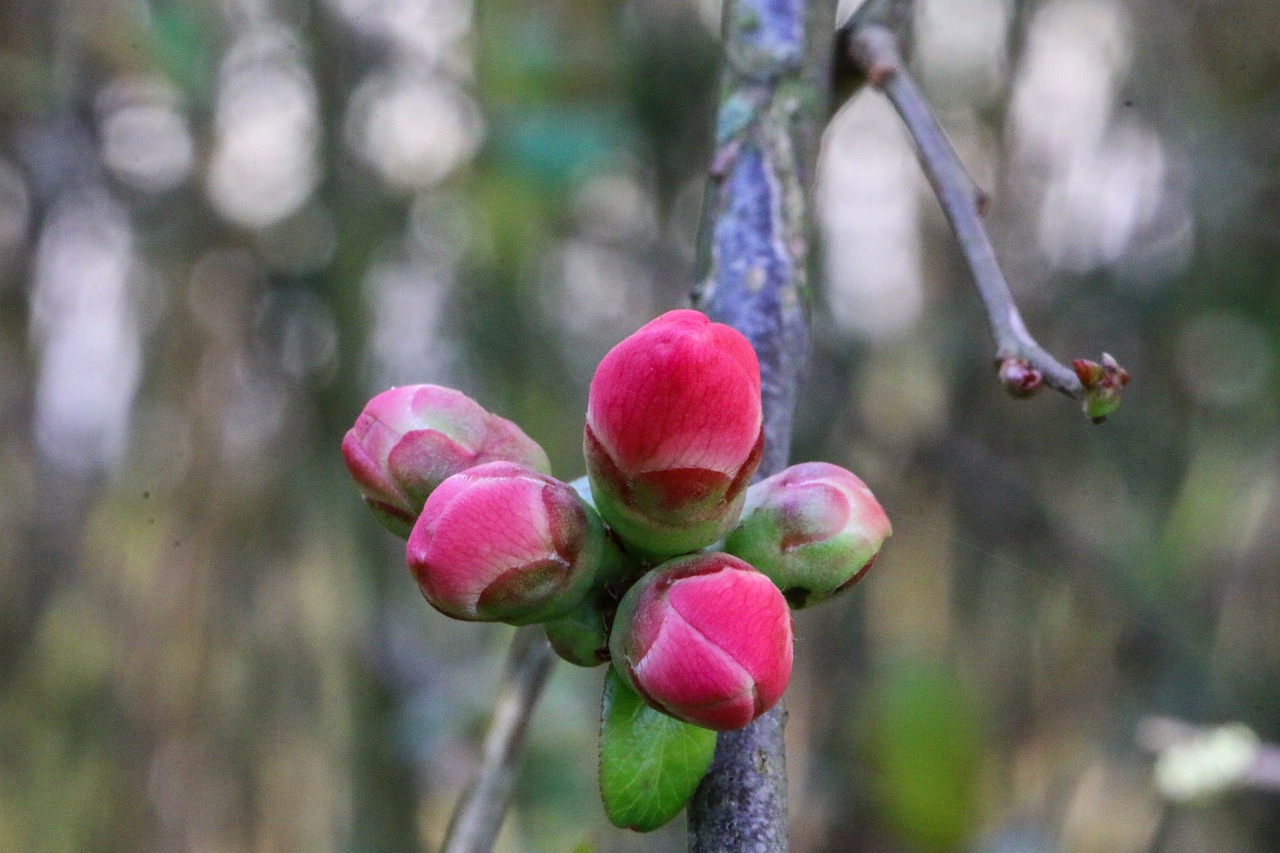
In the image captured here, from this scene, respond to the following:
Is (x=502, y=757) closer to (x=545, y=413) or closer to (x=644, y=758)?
(x=644, y=758)

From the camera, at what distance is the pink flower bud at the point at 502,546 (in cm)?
60

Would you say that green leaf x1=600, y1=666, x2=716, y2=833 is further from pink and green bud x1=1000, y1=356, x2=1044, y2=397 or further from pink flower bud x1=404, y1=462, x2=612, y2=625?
pink and green bud x1=1000, y1=356, x2=1044, y2=397

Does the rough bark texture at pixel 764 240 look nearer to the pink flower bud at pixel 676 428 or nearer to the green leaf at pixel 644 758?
the green leaf at pixel 644 758

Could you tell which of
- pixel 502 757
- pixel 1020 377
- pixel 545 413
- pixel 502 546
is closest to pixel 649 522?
pixel 502 546

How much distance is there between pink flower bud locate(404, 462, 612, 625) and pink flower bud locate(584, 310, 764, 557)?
31mm

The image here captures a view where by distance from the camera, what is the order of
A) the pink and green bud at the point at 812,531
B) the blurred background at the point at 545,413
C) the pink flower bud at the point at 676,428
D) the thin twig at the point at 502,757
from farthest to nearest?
the blurred background at the point at 545,413
the thin twig at the point at 502,757
the pink and green bud at the point at 812,531
the pink flower bud at the point at 676,428

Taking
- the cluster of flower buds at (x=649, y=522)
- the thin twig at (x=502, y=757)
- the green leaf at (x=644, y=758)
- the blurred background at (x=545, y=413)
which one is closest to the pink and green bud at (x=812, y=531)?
the cluster of flower buds at (x=649, y=522)

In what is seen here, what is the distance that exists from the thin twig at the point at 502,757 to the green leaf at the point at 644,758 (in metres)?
0.20

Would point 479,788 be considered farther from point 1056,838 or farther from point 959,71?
point 959,71

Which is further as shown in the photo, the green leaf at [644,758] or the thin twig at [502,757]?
the thin twig at [502,757]

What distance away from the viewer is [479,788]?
867 mm

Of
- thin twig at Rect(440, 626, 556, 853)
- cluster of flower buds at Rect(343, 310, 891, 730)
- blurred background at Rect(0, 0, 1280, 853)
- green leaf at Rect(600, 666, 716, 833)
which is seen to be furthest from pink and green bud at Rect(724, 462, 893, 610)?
blurred background at Rect(0, 0, 1280, 853)

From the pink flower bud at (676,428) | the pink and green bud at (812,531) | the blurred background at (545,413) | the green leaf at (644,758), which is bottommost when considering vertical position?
the blurred background at (545,413)

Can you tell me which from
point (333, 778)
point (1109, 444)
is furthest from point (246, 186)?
point (1109, 444)
